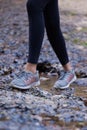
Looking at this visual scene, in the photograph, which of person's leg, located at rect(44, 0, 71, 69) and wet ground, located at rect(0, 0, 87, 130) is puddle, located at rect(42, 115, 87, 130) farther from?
person's leg, located at rect(44, 0, 71, 69)

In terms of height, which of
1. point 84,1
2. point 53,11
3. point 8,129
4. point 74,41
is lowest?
point 84,1

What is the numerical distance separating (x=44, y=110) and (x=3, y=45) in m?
4.54

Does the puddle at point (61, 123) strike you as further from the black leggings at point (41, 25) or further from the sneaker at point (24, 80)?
the black leggings at point (41, 25)

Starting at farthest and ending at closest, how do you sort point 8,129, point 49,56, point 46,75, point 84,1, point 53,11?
point 84,1, point 49,56, point 46,75, point 53,11, point 8,129

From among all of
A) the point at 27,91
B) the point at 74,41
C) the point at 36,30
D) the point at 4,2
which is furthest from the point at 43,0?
the point at 4,2

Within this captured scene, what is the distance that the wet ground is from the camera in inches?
144

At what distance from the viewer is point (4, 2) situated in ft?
47.2

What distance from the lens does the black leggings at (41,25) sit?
177 inches

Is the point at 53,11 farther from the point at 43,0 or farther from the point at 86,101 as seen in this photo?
the point at 86,101

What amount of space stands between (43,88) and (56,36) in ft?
2.31

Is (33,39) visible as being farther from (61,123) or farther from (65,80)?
(61,123)

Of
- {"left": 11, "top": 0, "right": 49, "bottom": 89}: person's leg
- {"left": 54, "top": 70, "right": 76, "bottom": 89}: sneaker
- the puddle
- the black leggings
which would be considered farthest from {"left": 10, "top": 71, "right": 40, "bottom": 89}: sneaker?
the puddle

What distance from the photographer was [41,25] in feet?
15.1

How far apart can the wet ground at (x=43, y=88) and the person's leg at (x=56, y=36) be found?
0.42ft
